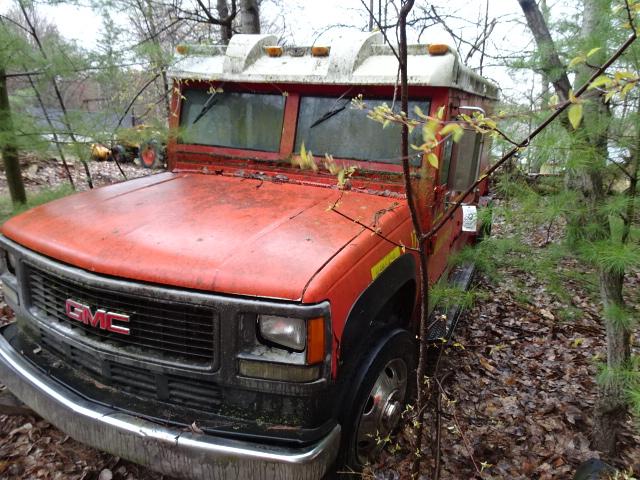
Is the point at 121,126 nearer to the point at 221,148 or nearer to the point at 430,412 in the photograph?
the point at 221,148

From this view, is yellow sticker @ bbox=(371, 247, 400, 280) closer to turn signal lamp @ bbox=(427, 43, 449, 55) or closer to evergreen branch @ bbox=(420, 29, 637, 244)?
evergreen branch @ bbox=(420, 29, 637, 244)

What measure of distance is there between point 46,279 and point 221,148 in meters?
1.66

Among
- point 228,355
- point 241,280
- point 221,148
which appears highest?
point 221,148

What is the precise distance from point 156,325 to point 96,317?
317mm

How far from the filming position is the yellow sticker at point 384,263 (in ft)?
7.73

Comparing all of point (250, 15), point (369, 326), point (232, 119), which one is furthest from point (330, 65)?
point (250, 15)

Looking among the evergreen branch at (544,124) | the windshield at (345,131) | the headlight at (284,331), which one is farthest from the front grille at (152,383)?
the windshield at (345,131)

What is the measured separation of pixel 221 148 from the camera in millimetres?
3596

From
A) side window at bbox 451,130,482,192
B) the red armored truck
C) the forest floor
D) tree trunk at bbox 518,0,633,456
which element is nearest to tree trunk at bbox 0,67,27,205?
the forest floor

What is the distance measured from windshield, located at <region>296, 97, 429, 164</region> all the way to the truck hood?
306 millimetres

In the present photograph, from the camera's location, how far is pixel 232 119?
11.7 feet

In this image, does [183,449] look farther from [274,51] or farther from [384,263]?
[274,51]

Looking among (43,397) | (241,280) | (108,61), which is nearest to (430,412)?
(241,280)

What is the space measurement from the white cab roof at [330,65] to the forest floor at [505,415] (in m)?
1.21
